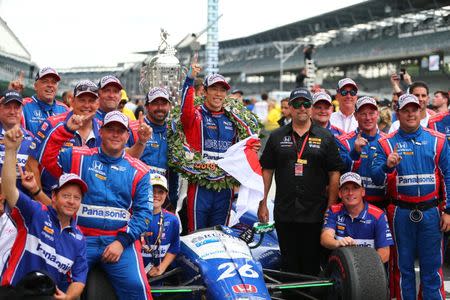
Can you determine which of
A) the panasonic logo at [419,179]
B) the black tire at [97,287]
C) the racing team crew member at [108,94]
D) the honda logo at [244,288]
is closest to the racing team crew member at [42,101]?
the racing team crew member at [108,94]

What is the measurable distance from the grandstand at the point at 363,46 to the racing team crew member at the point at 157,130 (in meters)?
27.1

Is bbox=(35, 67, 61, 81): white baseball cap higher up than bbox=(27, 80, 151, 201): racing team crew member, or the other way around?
bbox=(35, 67, 61, 81): white baseball cap

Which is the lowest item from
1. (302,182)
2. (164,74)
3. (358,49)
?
(302,182)

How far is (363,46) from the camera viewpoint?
5303 cm

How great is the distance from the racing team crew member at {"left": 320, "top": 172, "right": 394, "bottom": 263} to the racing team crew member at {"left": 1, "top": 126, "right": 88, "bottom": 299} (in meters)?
2.25

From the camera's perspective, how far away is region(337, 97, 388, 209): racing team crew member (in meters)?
5.90

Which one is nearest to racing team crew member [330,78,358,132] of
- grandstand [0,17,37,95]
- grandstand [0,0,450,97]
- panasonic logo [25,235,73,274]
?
panasonic logo [25,235,73,274]

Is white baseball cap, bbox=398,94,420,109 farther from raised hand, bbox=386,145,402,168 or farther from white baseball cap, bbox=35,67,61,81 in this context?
white baseball cap, bbox=35,67,61,81

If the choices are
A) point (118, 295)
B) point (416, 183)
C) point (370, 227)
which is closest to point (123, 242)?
point (118, 295)

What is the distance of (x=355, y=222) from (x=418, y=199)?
1.87 feet

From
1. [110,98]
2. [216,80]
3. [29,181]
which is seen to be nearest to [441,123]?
[216,80]

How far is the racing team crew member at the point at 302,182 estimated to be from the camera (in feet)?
18.7

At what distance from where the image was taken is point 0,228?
16.9 feet

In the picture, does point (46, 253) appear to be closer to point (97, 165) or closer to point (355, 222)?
point (97, 165)
